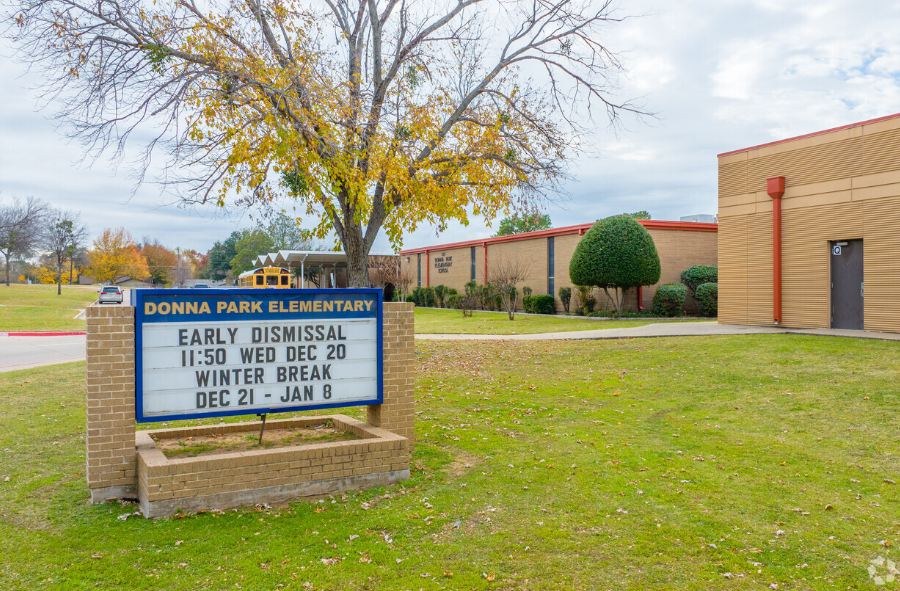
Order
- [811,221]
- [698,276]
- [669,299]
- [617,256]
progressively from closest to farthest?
A: [811,221] → [617,256] → [669,299] → [698,276]

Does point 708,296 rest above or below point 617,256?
below

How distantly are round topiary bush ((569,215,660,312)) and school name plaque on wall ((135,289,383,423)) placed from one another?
2194 cm

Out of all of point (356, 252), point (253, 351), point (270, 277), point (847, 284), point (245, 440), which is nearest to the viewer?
point (253, 351)

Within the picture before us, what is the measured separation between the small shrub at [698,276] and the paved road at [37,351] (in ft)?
80.5

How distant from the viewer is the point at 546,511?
213 inches

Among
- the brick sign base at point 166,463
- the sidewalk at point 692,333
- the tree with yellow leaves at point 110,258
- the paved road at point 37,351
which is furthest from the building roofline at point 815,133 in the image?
the tree with yellow leaves at point 110,258

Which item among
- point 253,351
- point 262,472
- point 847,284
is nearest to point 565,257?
point 847,284

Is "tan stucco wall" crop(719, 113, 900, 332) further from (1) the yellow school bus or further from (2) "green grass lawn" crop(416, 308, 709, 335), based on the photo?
(1) the yellow school bus

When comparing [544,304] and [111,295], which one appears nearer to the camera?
[544,304]

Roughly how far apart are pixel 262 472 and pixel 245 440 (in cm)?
118

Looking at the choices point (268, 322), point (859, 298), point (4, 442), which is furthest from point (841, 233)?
point (4, 442)

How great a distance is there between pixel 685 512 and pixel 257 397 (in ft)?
13.2

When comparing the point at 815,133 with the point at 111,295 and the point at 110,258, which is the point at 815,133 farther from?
the point at 110,258

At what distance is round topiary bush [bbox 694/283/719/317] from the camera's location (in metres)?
27.8
